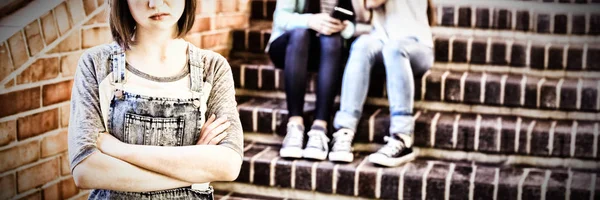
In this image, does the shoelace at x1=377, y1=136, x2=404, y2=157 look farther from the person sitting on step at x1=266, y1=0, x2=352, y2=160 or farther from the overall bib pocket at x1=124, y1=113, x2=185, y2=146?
the overall bib pocket at x1=124, y1=113, x2=185, y2=146

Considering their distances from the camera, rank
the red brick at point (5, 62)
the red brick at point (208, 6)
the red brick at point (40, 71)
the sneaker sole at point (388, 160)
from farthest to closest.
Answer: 1. the red brick at point (208, 6)
2. the sneaker sole at point (388, 160)
3. the red brick at point (40, 71)
4. the red brick at point (5, 62)

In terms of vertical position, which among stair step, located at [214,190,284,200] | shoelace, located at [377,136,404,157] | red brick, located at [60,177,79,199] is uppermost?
shoelace, located at [377,136,404,157]

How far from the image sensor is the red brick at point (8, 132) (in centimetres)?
184

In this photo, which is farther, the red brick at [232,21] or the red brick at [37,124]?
the red brick at [232,21]

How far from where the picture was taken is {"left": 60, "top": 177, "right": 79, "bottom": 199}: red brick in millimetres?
2137

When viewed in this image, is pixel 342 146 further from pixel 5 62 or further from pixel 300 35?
pixel 5 62

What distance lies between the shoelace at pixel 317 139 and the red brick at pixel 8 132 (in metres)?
1.09

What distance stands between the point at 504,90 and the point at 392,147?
57cm

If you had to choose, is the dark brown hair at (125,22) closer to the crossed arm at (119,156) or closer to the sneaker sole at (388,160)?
the crossed arm at (119,156)

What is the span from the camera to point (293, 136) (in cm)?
268

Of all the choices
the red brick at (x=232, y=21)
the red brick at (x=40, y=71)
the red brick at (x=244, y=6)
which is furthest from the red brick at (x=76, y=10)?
the red brick at (x=244, y=6)

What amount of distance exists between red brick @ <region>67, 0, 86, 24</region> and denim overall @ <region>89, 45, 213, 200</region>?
3.28ft

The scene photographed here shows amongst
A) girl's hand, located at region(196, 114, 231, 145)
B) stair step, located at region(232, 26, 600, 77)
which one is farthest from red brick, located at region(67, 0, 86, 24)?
stair step, located at region(232, 26, 600, 77)

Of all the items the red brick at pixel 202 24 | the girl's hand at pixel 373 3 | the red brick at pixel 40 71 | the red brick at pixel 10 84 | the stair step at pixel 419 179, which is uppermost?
the girl's hand at pixel 373 3
